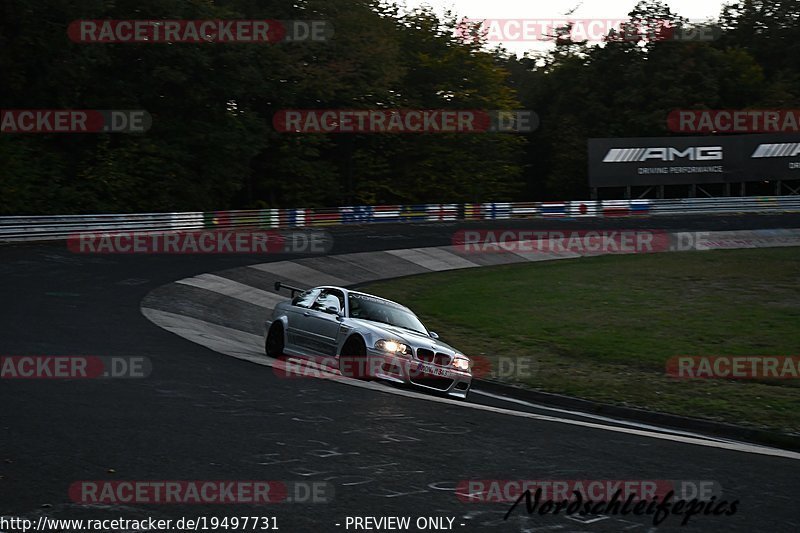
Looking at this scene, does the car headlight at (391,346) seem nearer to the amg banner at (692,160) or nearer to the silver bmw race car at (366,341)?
the silver bmw race car at (366,341)

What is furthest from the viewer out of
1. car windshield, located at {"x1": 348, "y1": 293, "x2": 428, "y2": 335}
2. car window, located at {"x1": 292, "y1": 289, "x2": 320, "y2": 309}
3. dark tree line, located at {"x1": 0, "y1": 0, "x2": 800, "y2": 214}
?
dark tree line, located at {"x1": 0, "y1": 0, "x2": 800, "y2": 214}

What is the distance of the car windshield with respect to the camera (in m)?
14.4

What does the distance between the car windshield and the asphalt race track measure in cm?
158

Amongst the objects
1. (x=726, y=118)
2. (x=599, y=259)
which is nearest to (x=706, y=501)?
(x=599, y=259)

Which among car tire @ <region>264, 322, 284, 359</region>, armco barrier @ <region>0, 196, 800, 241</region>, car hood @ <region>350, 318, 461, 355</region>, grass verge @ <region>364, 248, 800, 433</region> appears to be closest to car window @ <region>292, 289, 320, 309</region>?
car tire @ <region>264, 322, 284, 359</region>

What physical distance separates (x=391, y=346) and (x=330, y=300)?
7.15 feet

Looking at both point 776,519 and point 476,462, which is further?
point 476,462

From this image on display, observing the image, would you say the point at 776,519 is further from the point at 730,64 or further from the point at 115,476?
the point at 730,64

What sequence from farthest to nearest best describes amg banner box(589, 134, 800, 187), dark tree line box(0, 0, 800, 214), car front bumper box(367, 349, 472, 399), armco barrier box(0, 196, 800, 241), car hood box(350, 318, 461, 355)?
amg banner box(589, 134, 800, 187), dark tree line box(0, 0, 800, 214), armco barrier box(0, 196, 800, 241), car hood box(350, 318, 461, 355), car front bumper box(367, 349, 472, 399)

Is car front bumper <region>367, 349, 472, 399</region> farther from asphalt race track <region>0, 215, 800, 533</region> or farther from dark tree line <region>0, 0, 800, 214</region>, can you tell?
dark tree line <region>0, 0, 800, 214</region>

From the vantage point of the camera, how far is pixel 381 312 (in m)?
14.7

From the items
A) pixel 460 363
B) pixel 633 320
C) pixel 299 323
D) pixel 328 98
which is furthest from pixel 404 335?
pixel 328 98

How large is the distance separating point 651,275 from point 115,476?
86.5 ft

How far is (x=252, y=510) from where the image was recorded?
6340mm
